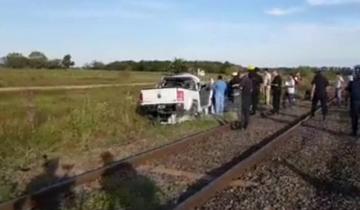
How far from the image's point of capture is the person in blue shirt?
2519 centimetres

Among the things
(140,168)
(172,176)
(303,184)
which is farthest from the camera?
(140,168)

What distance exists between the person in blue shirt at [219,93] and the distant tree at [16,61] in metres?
81.8

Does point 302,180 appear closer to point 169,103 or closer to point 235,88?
point 169,103

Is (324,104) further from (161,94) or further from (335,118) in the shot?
(161,94)

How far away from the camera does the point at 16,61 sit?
104 metres

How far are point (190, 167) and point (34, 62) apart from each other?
9571 cm

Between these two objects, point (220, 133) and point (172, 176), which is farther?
point (220, 133)

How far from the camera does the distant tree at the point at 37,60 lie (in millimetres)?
103800

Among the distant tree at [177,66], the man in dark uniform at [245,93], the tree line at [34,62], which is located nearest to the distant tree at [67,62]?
the tree line at [34,62]

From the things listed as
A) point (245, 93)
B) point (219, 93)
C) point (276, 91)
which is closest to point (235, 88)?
point (219, 93)

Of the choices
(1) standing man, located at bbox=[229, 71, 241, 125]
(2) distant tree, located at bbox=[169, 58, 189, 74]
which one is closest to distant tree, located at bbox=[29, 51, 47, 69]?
(2) distant tree, located at bbox=[169, 58, 189, 74]

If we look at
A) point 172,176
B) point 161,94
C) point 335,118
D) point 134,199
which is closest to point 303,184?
point 172,176

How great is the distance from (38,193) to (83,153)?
6.16m

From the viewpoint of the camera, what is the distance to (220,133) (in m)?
19.0
